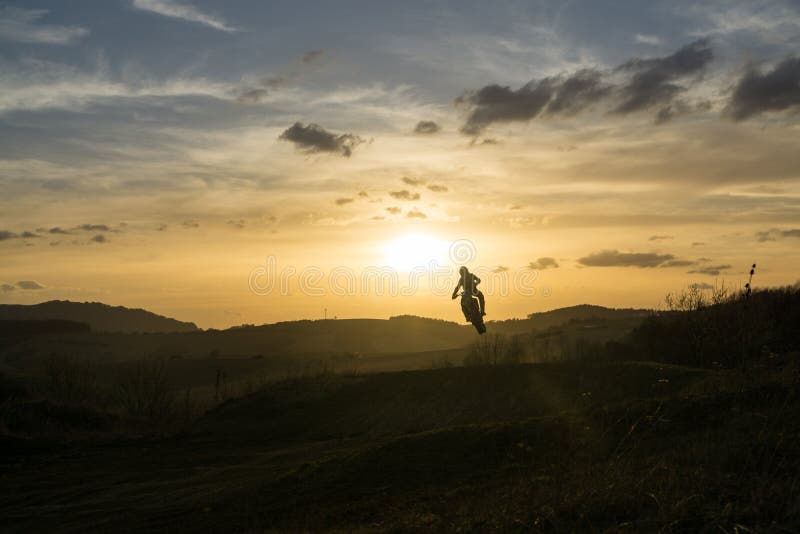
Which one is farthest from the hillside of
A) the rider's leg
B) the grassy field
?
the rider's leg

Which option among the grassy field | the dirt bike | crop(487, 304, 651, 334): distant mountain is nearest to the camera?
the grassy field

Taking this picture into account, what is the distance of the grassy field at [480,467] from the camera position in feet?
28.8

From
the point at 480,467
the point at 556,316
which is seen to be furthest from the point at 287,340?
the point at 480,467

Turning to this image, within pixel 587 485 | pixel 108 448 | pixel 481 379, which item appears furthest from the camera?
pixel 481 379

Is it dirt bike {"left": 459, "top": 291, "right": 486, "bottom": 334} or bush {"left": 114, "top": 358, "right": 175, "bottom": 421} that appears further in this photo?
bush {"left": 114, "top": 358, "right": 175, "bottom": 421}

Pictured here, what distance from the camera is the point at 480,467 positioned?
14578 millimetres

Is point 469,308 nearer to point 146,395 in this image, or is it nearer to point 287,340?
point 146,395

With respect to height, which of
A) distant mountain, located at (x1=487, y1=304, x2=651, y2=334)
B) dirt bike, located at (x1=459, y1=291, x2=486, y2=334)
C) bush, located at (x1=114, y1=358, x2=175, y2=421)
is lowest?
bush, located at (x1=114, y1=358, x2=175, y2=421)

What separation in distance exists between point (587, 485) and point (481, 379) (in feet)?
64.3

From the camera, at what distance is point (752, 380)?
16719 millimetres

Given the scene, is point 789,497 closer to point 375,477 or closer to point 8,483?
point 375,477

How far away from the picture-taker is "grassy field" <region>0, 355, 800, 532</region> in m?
8.77

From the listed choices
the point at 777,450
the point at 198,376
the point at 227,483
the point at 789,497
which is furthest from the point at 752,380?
the point at 198,376

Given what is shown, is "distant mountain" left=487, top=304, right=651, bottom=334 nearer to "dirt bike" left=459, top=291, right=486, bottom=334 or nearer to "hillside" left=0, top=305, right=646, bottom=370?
"hillside" left=0, top=305, right=646, bottom=370
